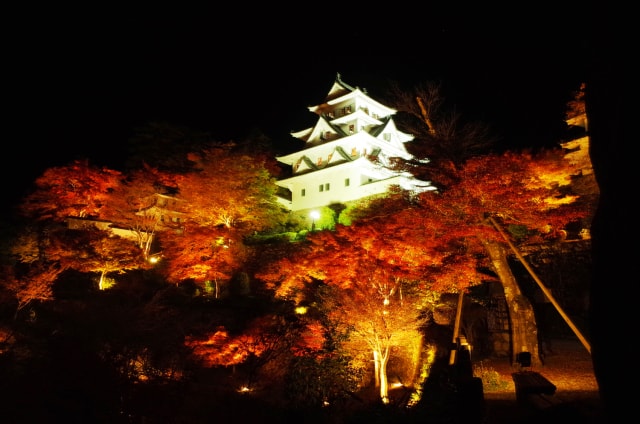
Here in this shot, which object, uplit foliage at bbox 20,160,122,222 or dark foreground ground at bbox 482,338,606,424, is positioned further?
uplit foliage at bbox 20,160,122,222

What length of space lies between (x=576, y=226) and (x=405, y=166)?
9855mm

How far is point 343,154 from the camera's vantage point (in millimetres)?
32125

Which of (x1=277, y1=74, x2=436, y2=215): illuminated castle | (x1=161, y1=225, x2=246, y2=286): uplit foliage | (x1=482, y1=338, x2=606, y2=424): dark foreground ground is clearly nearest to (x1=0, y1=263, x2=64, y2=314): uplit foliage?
(x1=161, y1=225, x2=246, y2=286): uplit foliage

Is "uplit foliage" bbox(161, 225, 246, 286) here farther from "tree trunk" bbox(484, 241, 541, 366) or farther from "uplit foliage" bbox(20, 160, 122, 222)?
"tree trunk" bbox(484, 241, 541, 366)

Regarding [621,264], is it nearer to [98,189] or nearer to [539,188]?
[539,188]

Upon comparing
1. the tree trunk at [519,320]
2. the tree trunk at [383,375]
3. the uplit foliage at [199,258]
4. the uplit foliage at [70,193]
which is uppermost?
the uplit foliage at [70,193]

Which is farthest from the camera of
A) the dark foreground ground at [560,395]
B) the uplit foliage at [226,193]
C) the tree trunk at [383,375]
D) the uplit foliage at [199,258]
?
the uplit foliage at [226,193]

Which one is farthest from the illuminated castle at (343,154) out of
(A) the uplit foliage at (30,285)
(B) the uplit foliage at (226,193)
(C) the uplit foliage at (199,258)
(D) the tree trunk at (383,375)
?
(A) the uplit foliage at (30,285)

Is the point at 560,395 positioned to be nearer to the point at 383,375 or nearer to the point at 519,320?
the point at 519,320

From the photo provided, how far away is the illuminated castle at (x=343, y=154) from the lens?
30672 millimetres

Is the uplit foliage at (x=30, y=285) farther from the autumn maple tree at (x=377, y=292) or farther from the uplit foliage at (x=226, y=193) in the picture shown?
the autumn maple tree at (x=377, y=292)

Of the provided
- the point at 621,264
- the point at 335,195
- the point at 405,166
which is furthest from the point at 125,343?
the point at 335,195

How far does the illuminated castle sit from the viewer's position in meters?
30.7

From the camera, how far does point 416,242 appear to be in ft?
47.2
